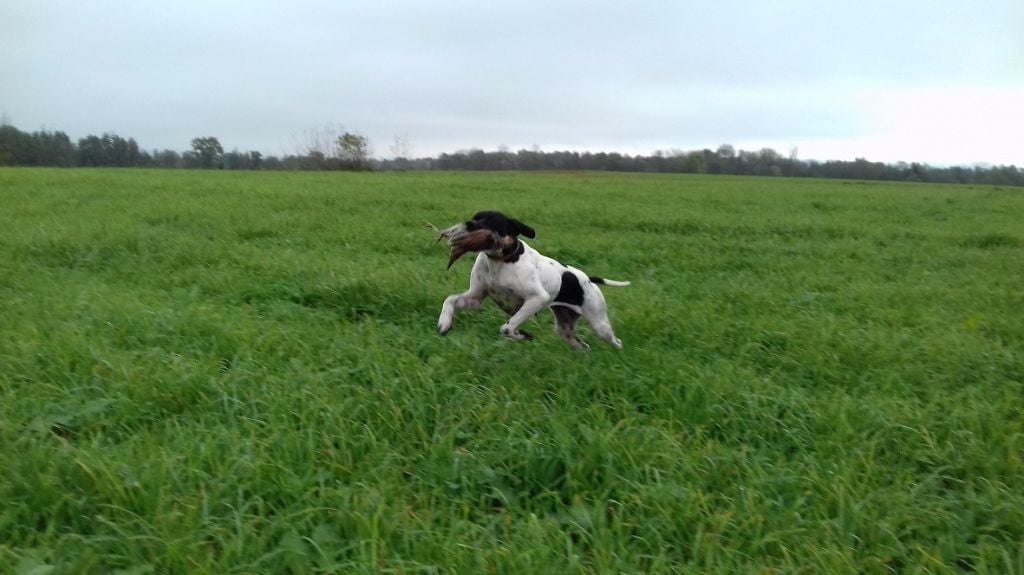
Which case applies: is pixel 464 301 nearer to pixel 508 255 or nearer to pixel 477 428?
pixel 508 255

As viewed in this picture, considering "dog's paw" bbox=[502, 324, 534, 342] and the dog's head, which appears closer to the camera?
the dog's head

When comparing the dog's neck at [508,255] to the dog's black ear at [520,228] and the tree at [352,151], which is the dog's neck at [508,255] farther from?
the tree at [352,151]

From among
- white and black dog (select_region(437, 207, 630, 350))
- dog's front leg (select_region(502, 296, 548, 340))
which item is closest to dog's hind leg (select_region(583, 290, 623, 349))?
white and black dog (select_region(437, 207, 630, 350))

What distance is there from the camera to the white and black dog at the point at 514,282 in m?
4.18

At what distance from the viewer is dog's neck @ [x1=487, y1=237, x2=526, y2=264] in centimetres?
430

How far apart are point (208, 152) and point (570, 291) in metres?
46.6

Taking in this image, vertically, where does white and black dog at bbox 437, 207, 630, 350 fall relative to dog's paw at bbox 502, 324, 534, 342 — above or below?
above

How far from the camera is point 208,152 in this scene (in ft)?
150

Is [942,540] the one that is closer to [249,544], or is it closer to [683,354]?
[683,354]

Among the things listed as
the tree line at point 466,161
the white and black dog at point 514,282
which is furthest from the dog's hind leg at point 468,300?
the tree line at point 466,161

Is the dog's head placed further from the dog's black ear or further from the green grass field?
the green grass field

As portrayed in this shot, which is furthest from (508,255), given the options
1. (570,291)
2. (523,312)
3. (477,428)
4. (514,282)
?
(477,428)

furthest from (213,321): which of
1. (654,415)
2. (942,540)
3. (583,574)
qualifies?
(942,540)

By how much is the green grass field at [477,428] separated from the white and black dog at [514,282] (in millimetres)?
260
